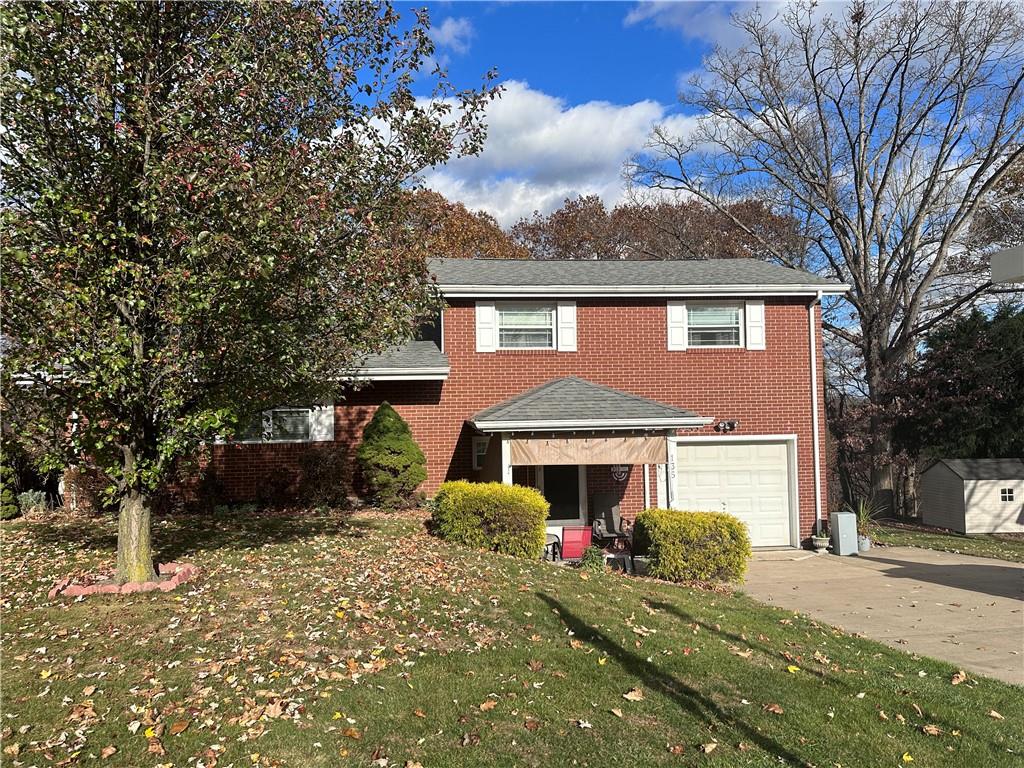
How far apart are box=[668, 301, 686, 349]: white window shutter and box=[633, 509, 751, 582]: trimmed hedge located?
5.47 meters

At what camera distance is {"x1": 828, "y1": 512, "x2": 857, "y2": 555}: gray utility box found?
14648 millimetres

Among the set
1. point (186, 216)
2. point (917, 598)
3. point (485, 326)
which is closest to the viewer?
point (186, 216)

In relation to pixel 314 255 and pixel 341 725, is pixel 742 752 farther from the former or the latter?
pixel 314 255

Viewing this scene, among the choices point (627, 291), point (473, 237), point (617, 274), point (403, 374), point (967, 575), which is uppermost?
point (473, 237)

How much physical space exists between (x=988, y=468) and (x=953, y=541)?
3941mm

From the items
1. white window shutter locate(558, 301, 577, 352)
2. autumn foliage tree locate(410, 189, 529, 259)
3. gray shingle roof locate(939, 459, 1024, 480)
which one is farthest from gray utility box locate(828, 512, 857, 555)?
autumn foliage tree locate(410, 189, 529, 259)

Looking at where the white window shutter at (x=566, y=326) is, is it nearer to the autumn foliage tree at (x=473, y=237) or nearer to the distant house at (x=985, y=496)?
the autumn foliage tree at (x=473, y=237)

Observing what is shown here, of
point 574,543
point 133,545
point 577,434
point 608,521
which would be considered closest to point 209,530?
point 133,545

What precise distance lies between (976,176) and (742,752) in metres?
24.2

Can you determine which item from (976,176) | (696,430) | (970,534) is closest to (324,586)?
(696,430)

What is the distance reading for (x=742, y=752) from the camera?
4770mm

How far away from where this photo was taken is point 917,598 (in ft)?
33.9

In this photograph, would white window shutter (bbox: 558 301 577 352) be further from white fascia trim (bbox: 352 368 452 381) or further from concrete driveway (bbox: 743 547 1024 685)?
concrete driveway (bbox: 743 547 1024 685)

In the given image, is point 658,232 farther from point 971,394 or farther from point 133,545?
point 133,545
